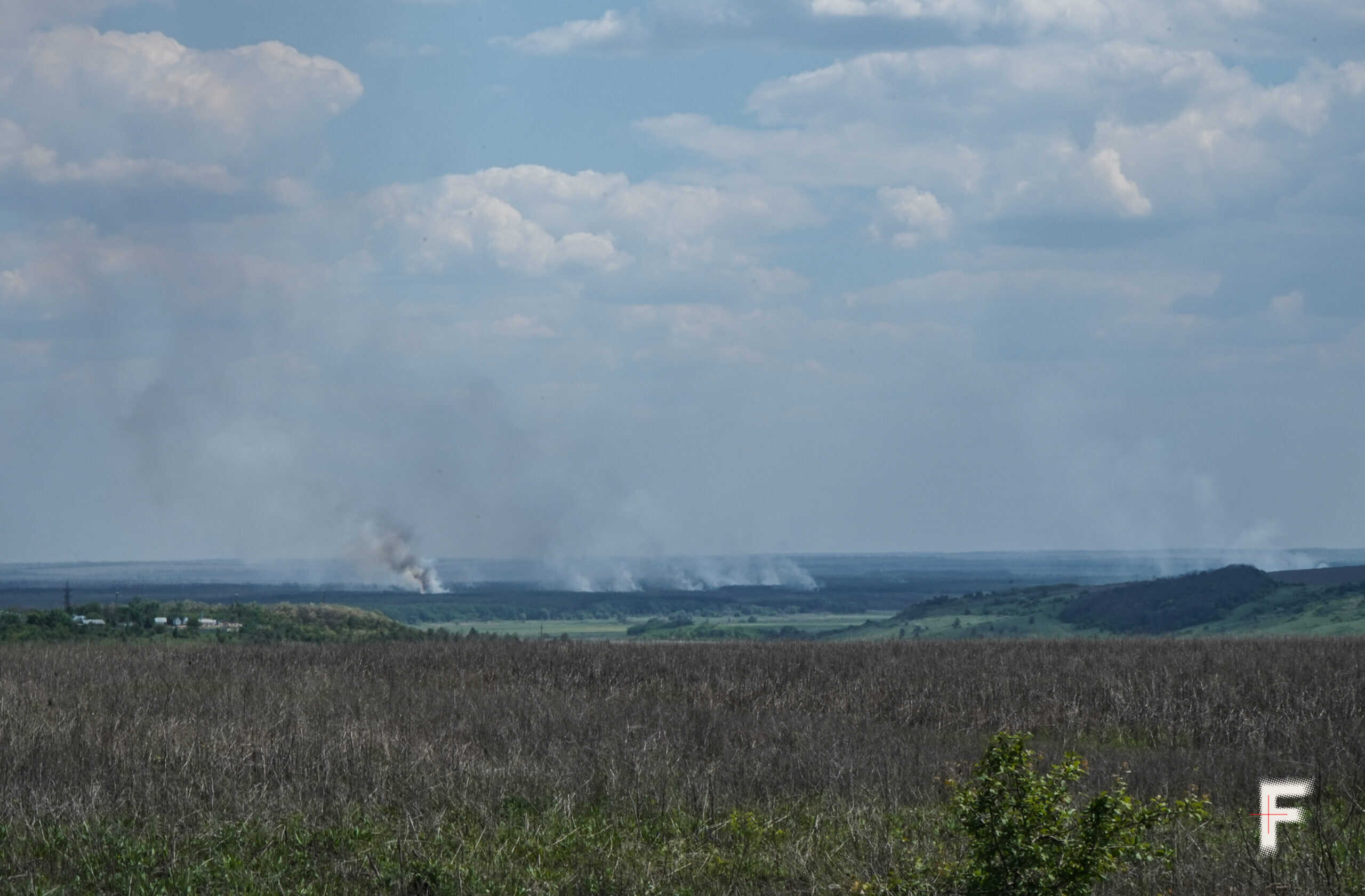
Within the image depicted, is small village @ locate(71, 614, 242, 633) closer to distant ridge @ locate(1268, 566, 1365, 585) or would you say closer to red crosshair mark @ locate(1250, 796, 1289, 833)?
red crosshair mark @ locate(1250, 796, 1289, 833)

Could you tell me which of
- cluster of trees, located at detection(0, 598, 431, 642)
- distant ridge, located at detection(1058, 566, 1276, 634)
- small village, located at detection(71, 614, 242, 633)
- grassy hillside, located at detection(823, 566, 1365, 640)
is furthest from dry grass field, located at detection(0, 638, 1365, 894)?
distant ridge, located at detection(1058, 566, 1276, 634)

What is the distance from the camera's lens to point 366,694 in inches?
841

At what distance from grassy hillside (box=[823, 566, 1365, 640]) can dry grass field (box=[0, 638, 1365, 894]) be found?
3079cm

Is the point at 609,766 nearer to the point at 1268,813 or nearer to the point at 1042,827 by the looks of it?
the point at 1042,827

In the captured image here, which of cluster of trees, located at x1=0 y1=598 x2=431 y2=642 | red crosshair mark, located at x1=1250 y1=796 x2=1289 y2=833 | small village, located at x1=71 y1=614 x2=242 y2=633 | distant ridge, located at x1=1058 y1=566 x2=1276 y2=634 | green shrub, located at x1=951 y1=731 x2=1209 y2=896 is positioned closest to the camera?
green shrub, located at x1=951 y1=731 x2=1209 y2=896

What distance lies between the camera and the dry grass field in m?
10.5

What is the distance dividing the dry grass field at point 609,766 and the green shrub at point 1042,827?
1161 mm

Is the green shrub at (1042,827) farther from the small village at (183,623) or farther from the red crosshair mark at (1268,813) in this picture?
the small village at (183,623)

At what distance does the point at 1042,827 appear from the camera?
8508mm

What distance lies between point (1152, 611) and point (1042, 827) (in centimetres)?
6179

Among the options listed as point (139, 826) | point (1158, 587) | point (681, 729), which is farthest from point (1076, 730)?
point (1158, 587)

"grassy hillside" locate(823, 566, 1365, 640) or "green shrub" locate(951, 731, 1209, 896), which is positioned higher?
"green shrub" locate(951, 731, 1209, 896)

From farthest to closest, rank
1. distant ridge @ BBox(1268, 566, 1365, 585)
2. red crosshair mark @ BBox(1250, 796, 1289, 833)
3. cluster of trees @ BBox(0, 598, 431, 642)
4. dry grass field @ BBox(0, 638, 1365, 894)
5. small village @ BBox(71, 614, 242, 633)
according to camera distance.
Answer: distant ridge @ BBox(1268, 566, 1365, 585)
small village @ BBox(71, 614, 242, 633)
cluster of trees @ BBox(0, 598, 431, 642)
dry grass field @ BBox(0, 638, 1365, 894)
red crosshair mark @ BBox(1250, 796, 1289, 833)

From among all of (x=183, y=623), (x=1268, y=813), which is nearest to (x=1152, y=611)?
(x=183, y=623)
